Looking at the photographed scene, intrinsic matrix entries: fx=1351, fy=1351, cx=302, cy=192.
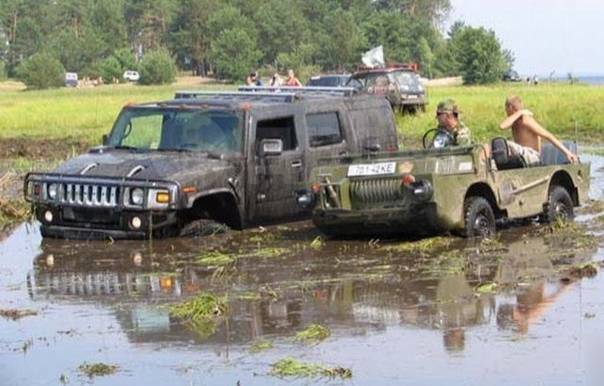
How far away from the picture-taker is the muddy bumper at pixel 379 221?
13.1m

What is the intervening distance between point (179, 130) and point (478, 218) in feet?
11.3

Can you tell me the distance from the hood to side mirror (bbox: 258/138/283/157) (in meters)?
0.45

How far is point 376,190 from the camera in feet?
43.8

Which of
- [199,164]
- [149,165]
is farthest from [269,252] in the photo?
[149,165]

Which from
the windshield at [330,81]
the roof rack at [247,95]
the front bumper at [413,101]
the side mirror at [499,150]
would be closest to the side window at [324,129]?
the roof rack at [247,95]

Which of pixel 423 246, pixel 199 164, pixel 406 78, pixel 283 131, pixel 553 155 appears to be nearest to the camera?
pixel 423 246

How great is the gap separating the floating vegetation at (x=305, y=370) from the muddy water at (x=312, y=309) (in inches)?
4.0

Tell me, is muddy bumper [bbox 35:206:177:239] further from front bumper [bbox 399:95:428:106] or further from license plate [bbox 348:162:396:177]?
front bumper [bbox 399:95:428:106]

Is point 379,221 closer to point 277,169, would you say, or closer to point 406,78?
point 277,169

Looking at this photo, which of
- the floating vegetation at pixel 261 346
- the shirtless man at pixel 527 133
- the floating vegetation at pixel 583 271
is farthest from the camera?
the shirtless man at pixel 527 133

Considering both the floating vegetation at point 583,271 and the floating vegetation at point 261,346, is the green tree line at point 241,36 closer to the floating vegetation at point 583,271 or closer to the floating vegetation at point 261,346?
the floating vegetation at point 583,271

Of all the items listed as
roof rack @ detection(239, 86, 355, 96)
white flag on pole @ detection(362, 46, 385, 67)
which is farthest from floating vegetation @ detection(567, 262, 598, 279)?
white flag on pole @ detection(362, 46, 385, 67)

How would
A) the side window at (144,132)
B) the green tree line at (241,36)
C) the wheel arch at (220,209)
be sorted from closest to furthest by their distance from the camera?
the wheel arch at (220,209) < the side window at (144,132) < the green tree line at (241,36)

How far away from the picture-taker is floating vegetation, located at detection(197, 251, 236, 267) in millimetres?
12516
